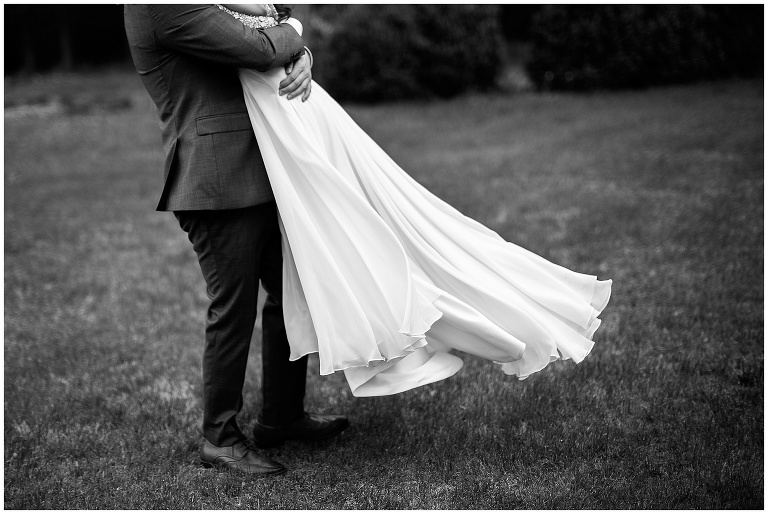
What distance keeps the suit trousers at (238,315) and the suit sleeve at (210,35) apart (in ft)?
1.90

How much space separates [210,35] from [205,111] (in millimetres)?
310

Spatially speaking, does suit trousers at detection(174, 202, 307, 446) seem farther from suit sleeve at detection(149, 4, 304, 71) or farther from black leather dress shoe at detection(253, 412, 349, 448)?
suit sleeve at detection(149, 4, 304, 71)

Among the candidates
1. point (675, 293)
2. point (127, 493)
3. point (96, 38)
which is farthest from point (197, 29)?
point (96, 38)

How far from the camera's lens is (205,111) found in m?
2.78

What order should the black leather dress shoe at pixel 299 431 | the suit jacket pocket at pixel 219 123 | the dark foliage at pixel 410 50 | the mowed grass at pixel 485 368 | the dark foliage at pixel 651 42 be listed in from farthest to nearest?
the dark foliage at pixel 410 50, the dark foliage at pixel 651 42, the black leather dress shoe at pixel 299 431, the mowed grass at pixel 485 368, the suit jacket pocket at pixel 219 123

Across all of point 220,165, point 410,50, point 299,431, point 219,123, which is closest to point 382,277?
point 220,165

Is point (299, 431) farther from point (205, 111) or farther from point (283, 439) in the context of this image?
point (205, 111)

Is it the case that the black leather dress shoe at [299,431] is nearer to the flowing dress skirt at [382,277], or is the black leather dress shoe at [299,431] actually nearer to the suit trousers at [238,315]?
the suit trousers at [238,315]

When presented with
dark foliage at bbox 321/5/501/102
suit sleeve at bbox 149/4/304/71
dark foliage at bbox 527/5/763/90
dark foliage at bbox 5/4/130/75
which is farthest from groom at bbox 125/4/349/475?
dark foliage at bbox 5/4/130/75

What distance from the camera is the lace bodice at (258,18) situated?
2731 millimetres

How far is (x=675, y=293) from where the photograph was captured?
484 centimetres

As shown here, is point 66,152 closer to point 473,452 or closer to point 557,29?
point 557,29

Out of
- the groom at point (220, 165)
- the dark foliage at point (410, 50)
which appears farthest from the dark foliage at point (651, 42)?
the groom at point (220, 165)

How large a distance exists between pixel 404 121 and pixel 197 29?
8.45m
